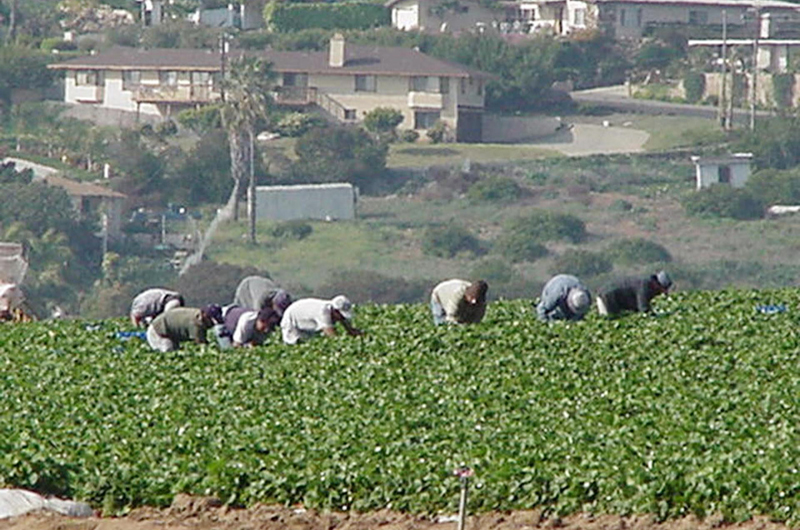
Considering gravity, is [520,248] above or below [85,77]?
below

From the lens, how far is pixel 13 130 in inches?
5320

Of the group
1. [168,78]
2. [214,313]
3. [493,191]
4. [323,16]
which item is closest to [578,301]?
[214,313]

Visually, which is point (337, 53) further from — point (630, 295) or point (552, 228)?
point (630, 295)

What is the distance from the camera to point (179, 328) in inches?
1180

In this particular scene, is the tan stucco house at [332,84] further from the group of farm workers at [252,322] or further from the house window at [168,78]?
the group of farm workers at [252,322]

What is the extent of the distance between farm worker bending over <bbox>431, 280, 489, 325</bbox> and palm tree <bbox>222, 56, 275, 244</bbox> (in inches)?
3116

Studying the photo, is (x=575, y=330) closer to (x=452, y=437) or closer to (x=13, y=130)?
(x=452, y=437)

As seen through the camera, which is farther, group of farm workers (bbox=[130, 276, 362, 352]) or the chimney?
the chimney

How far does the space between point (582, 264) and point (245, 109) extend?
24433 millimetres

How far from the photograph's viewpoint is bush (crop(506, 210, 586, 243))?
360 ft

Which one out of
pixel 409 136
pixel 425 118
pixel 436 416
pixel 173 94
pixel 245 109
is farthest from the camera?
pixel 173 94

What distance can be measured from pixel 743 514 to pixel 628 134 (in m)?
110

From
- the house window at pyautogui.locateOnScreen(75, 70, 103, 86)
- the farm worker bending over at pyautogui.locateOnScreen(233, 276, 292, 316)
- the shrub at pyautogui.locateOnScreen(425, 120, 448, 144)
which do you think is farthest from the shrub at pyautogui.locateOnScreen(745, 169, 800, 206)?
the farm worker bending over at pyautogui.locateOnScreen(233, 276, 292, 316)

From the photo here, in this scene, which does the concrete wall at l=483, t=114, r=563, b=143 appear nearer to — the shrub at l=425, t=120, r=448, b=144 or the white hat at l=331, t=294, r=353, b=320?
the shrub at l=425, t=120, r=448, b=144
